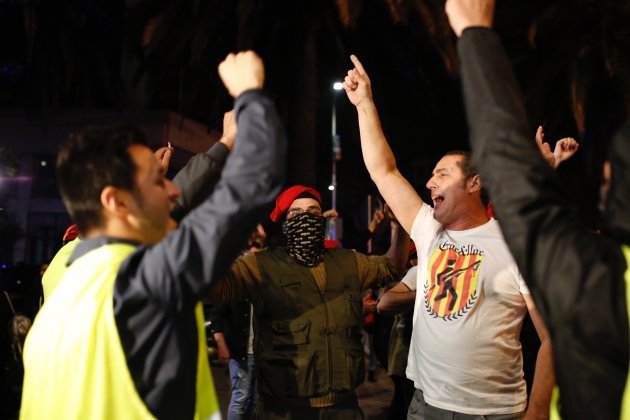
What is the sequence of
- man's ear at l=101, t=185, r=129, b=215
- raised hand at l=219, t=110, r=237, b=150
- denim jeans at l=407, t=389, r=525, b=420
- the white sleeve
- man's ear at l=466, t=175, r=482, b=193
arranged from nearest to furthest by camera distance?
man's ear at l=101, t=185, r=129, b=215
raised hand at l=219, t=110, r=237, b=150
denim jeans at l=407, t=389, r=525, b=420
man's ear at l=466, t=175, r=482, b=193
the white sleeve

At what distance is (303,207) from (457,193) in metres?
0.93

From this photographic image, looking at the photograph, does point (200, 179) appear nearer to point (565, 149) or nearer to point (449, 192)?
point (449, 192)

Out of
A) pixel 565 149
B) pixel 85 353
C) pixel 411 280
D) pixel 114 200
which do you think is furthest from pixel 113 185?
pixel 411 280

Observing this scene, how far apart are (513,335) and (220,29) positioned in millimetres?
8989

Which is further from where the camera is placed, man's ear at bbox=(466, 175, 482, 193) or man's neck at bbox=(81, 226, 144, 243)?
man's ear at bbox=(466, 175, 482, 193)

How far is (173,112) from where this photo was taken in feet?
49.1

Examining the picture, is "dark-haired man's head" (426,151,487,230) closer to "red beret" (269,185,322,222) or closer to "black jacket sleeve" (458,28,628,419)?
"red beret" (269,185,322,222)

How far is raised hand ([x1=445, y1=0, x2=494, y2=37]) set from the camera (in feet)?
5.21

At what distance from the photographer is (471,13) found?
159 cm

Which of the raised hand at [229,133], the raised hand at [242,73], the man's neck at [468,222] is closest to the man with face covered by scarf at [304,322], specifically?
the man's neck at [468,222]

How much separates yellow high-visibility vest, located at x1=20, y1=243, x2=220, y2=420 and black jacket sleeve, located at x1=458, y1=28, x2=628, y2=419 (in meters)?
0.97

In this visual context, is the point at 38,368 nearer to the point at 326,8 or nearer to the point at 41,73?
the point at 326,8

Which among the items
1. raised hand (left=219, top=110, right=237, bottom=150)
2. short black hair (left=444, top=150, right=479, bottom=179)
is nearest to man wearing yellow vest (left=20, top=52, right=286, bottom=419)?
raised hand (left=219, top=110, right=237, bottom=150)

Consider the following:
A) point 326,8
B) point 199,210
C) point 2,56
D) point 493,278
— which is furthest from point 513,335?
point 2,56
